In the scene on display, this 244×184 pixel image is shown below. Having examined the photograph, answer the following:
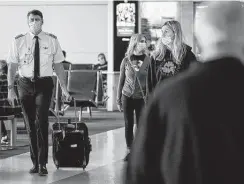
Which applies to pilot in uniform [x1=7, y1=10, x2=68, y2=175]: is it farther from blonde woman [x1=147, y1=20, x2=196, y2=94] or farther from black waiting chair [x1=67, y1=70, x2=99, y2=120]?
black waiting chair [x1=67, y1=70, x2=99, y2=120]

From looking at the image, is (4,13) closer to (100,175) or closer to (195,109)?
(100,175)

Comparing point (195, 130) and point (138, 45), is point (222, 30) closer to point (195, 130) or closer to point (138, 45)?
point (195, 130)

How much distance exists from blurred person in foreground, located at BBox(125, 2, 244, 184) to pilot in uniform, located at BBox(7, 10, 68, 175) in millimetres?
6321

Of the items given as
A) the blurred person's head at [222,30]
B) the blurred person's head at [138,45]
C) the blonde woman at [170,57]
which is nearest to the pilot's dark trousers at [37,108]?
the blonde woman at [170,57]

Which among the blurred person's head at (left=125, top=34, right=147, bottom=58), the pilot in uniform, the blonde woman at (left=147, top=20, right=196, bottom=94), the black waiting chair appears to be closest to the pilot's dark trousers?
the pilot in uniform

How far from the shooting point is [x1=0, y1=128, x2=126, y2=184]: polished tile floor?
773 cm

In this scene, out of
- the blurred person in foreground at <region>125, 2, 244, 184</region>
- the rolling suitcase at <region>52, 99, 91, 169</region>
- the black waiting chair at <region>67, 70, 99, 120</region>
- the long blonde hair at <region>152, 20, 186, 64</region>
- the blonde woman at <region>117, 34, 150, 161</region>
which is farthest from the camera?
the black waiting chair at <region>67, 70, 99, 120</region>

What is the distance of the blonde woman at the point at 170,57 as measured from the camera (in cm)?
728

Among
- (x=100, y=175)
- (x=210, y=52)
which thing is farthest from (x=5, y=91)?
(x=210, y=52)

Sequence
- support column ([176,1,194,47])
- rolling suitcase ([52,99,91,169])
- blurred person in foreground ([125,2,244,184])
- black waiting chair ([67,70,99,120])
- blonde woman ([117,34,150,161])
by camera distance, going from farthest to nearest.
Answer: support column ([176,1,194,47]), black waiting chair ([67,70,99,120]), blonde woman ([117,34,150,161]), rolling suitcase ([52,99,91,169]), blurred person in foreground ([125,2,244,184])

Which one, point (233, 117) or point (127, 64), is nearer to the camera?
point (233, 117)

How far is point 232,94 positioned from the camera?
5.58 feet

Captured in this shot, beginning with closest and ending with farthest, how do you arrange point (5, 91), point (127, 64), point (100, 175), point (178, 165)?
point (178, 165)
point (100, 175)
point (127, 64)
point (5, 91)

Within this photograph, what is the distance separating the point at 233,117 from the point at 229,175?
14 centimetres
